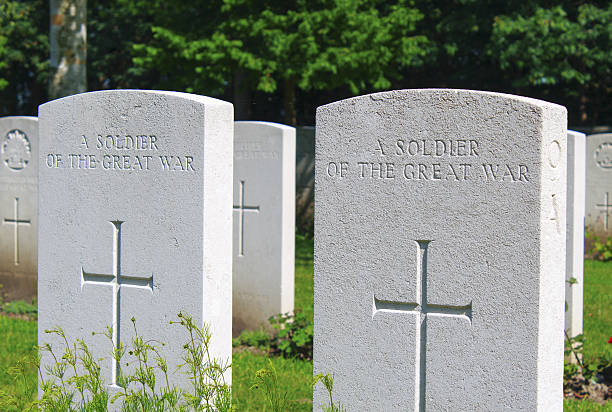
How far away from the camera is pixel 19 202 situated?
8422 mm

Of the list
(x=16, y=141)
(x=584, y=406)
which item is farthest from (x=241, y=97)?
(x=584, y=406)

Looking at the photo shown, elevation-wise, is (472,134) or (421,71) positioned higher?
(421,71)

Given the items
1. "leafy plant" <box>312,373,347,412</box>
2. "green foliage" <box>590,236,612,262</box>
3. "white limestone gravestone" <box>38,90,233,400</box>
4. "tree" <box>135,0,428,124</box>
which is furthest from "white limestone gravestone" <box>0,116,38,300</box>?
"green foliage" <box>590,236,612,262</box>

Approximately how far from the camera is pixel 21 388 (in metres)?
5.29

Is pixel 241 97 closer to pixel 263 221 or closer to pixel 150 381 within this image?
pixel 263 221

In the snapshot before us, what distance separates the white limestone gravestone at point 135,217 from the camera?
423cm

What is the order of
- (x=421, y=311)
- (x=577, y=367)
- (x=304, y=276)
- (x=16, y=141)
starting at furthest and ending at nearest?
(x=304, y=276) → (x=16, y=141) → (x=577, y=367) → (x=421, y=311)

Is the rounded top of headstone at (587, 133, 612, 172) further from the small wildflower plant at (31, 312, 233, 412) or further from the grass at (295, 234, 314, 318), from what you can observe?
the small wildflower plant at (31, 312, 233, 412)

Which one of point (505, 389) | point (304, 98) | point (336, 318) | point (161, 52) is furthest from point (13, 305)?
point (304, 98)

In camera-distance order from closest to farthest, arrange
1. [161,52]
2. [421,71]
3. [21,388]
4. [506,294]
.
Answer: [506,294]
[21,388]
[161,52]
[421,71]

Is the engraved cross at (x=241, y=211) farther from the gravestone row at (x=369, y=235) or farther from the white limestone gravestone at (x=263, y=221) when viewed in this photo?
the gravestone row at (x=369, y=235)

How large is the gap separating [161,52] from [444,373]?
12674 millimetres

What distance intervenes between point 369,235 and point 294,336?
2744mm

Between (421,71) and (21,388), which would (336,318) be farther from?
(421,71)
